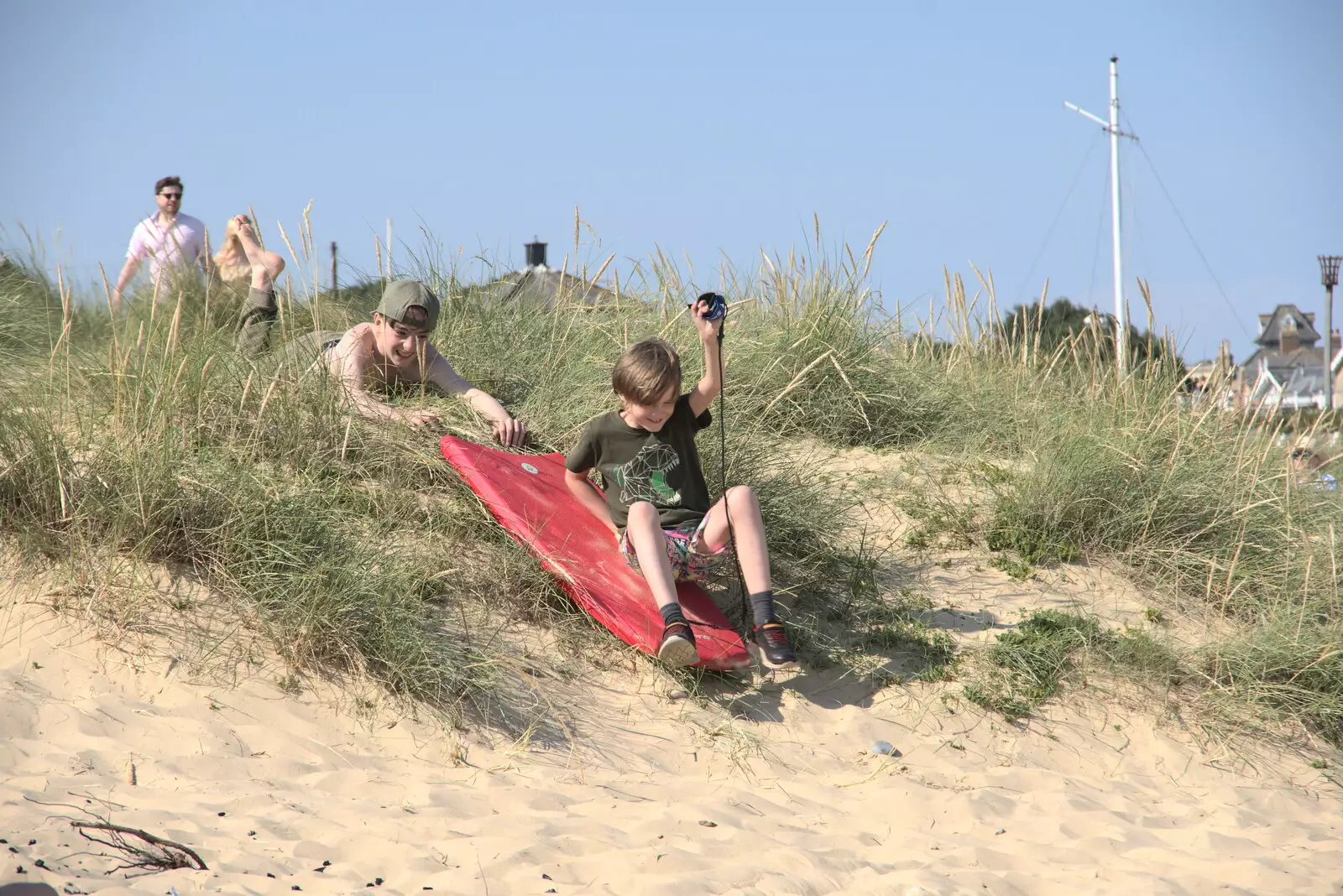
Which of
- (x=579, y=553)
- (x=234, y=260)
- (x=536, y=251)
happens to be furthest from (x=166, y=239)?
(x=536, y=251)

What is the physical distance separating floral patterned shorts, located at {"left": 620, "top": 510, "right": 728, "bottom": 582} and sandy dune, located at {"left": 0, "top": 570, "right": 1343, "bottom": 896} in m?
0.38

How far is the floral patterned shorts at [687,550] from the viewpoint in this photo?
422 centimetres

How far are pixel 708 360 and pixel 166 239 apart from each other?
147 inches

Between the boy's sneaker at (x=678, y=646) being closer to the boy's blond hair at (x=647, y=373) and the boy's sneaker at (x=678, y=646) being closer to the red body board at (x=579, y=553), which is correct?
the red body board at (x=579, y=553)

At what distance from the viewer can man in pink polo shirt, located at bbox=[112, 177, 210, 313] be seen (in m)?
6.34

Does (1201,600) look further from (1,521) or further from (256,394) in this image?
(1,521)

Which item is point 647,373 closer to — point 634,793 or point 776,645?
point 776,645

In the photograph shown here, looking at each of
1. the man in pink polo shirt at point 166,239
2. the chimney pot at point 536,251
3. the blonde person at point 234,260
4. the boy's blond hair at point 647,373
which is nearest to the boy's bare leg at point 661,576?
the boy's blond hair at point 647,373

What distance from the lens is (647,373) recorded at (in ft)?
13.6

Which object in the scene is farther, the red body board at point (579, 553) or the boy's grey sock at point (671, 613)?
the red body board at point (579, 553)

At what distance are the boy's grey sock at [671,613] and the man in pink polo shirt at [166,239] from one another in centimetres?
359

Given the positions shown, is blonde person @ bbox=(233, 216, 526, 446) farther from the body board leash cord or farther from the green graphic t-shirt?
the body board leash cord

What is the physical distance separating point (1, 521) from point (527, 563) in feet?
5.62

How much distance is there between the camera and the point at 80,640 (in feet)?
11.9
